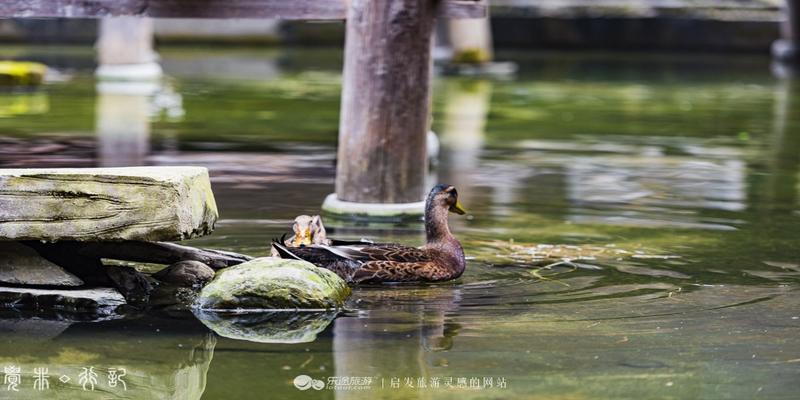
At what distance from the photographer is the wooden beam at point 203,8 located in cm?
→ 854

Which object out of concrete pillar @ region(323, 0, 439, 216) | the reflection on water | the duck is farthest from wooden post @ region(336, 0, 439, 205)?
the reflection on water

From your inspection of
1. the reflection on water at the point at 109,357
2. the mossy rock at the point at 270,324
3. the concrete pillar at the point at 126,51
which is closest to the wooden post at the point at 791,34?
the concrete pillar at the point at 126,51

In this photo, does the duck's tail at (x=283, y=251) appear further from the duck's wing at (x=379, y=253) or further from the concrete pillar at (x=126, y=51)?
the concrete pillar at (x=126, y=51)

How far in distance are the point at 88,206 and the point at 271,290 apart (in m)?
0.80

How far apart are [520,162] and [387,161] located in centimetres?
319

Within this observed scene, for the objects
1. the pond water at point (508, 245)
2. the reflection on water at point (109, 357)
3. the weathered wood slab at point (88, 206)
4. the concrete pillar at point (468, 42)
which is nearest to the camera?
the reflection on water at point (109, 357)

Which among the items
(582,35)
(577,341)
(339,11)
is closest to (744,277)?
(577,341)

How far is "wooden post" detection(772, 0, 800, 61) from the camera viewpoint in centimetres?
2647

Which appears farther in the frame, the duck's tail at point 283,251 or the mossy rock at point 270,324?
the duck's tail at point 283,251

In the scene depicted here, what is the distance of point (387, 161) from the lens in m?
8.53

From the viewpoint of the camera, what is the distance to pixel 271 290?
6129 millimetres

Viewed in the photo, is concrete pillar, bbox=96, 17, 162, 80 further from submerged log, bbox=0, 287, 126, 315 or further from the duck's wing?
submerged log, bbox=0, 287, 126, 315

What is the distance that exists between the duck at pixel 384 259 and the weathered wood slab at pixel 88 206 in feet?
2.17

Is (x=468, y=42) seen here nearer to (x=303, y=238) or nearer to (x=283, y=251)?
(x=303, y=238)
